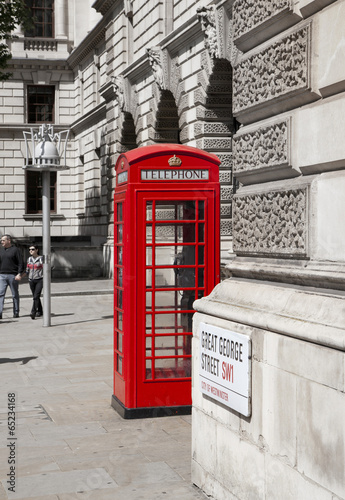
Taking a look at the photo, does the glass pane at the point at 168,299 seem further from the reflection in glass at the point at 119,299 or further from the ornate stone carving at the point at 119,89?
the ornate stone carving at the point at 119,89

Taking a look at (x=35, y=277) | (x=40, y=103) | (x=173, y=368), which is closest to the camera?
(x=173, y=368)

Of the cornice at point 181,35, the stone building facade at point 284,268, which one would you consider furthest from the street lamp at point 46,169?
the stone building facade at point 284,268

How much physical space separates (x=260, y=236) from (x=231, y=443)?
4.17 feet

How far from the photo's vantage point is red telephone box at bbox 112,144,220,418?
7.20m

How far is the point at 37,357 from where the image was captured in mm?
11055

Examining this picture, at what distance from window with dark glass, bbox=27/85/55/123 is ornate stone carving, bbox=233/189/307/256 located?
3676cm

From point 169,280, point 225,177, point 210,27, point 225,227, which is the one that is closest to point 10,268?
point 225,227

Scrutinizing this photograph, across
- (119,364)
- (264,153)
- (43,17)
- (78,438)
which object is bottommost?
(78,438)

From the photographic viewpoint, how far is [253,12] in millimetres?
5082

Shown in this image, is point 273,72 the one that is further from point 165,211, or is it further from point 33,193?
point 33,193

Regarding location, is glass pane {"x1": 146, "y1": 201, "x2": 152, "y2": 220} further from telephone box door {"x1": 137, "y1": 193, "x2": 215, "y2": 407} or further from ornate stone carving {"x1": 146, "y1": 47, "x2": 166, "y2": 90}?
ornate stone carving {"x1": 146, "y1": 47, "x2": 166, "y2": 90}

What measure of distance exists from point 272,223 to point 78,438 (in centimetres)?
290

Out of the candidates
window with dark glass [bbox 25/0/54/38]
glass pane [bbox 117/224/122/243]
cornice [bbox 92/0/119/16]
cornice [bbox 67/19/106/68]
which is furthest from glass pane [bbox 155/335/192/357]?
window with dark glass [bbox 25/0/54/38]

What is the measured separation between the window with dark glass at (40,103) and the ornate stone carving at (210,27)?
24.0 m
